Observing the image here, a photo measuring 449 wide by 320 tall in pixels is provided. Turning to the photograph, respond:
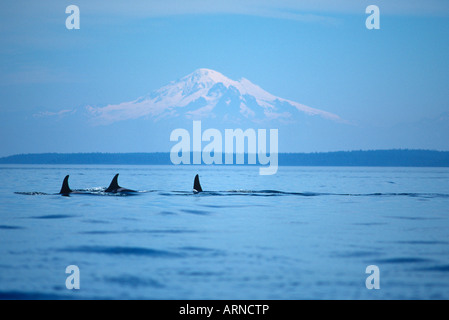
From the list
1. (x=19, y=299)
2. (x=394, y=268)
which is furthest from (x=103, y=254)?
(x=394, y=268)

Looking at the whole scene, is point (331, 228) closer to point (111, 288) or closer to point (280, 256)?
point (280, 256)

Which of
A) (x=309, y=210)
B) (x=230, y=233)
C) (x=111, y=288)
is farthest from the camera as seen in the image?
(x=309, y=210)

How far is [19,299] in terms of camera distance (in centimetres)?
1283

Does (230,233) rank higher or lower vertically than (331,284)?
higher

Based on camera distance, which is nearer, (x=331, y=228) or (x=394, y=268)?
(x=394, y=268)

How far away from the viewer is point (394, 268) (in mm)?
16156

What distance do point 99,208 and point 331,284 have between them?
22205 mm
